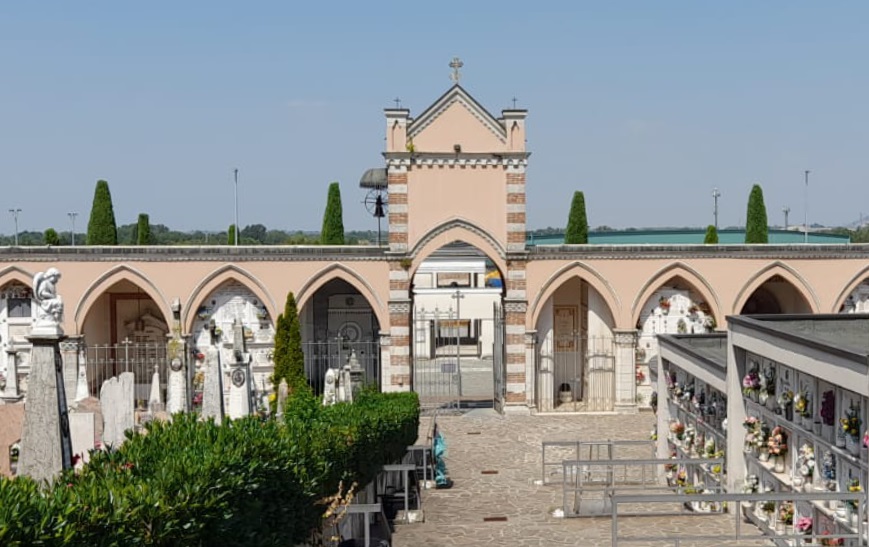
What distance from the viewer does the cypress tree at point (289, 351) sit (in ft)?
87.9

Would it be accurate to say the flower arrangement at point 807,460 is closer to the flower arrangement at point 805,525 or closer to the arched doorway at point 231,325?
the flower arrangement at point 805,525

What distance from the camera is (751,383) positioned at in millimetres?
14906

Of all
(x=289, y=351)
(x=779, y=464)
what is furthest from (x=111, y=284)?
(x=779, y=464)

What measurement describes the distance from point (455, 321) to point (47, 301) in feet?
105

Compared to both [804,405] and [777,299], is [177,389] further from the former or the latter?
[777,299]

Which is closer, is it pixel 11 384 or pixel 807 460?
pixel 807 460

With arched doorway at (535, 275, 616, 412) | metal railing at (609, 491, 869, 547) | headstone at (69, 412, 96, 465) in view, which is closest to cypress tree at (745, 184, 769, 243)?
arched doorway at (535, 275, 616, 412)

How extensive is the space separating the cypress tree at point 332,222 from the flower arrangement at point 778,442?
80.3 ft

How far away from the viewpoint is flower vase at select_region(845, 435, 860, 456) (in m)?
11.6

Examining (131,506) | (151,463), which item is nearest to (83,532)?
(131,506)

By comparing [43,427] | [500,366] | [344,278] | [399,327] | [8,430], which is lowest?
[500,366]

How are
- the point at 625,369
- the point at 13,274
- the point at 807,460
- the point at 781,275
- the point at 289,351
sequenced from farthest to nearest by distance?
the point at 781,275
the point at 625,369
the point at 13,274
the point at 289,351
the point at 807,460

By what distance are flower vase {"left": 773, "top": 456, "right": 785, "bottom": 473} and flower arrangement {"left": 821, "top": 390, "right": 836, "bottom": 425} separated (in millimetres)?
1934

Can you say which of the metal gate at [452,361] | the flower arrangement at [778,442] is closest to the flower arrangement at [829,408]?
the flower arrangement at [778,442]
